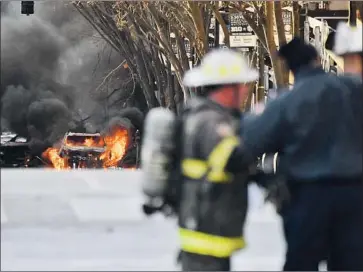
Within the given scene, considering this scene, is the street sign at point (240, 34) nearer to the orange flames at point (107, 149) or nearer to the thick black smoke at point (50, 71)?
the orange flames at point (107, 149)

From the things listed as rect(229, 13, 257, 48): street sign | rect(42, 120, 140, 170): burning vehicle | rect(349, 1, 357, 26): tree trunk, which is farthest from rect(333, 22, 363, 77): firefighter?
rect(42, 120, 140, 170): burning vehicle

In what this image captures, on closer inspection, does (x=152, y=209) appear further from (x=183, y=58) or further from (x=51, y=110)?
(x=51, y=110)

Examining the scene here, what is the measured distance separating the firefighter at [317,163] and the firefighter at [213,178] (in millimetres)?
232

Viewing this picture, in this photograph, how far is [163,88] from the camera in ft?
122

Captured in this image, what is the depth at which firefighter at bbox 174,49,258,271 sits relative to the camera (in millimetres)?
5152

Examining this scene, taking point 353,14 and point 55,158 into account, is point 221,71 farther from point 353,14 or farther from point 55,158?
point 55,158

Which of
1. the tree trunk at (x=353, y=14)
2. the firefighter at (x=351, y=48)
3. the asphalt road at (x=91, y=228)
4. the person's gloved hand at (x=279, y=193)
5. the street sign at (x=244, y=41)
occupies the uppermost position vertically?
the street sign at (x=244, y=41)

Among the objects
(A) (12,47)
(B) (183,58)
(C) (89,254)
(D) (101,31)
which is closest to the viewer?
(C) (89,254)

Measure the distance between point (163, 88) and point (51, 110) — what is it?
44.6 feet

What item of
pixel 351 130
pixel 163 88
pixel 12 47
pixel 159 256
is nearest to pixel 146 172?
pixel 351 130

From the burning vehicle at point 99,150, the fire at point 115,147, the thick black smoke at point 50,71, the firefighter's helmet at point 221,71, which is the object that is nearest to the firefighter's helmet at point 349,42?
the firefighter's helmet at point 221,71

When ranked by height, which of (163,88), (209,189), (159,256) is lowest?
(159,256)

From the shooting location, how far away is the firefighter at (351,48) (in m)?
5.78

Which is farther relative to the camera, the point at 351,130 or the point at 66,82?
the point at 66,82
